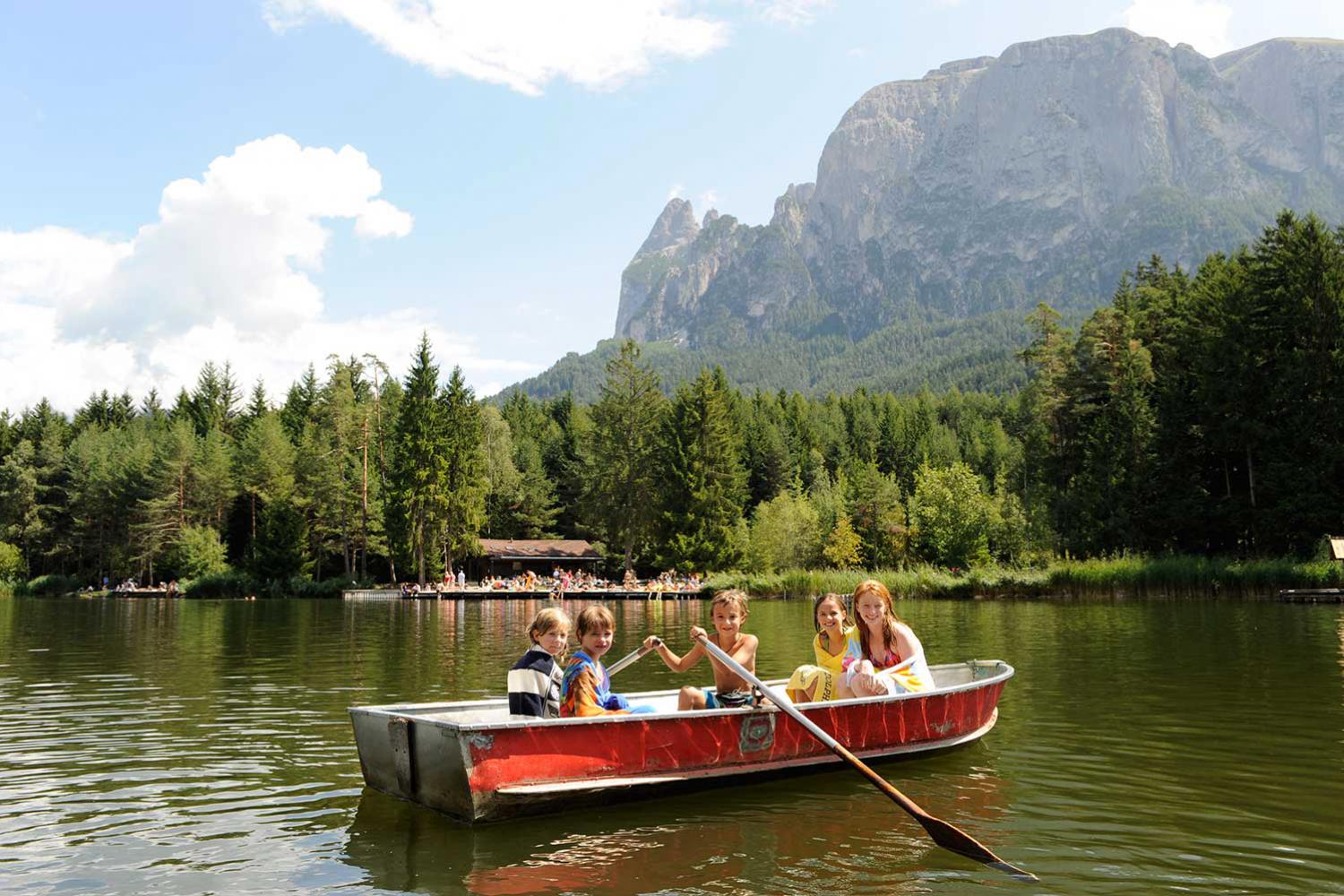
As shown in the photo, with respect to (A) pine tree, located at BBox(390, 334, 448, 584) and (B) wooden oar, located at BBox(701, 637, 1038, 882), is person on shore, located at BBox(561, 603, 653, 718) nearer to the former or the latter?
(B) wooden oar, located at BBox(701, 637, 1038, 882)

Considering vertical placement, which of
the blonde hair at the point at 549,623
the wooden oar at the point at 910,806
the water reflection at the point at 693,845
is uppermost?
the blonde hair at the point at 549,623

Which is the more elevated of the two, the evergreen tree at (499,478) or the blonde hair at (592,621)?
the evergreen tree at (499,478)

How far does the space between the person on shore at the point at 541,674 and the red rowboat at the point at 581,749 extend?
49 cm

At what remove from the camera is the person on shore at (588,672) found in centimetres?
838

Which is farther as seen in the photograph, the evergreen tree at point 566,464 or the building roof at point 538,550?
the evergreen tree at point 566,464

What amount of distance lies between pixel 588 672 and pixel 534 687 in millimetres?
482

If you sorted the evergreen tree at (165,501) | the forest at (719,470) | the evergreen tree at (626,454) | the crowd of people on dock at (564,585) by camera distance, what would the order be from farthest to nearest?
the evergreen tree at (165,501) → the evergreen tree at (626,454) → the crowd of people on dock at (564,585) → the forest at (719,470)

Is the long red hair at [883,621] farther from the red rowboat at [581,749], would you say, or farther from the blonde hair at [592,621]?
the blonde hair at [592,621]

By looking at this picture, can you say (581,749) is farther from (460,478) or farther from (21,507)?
(21,507)

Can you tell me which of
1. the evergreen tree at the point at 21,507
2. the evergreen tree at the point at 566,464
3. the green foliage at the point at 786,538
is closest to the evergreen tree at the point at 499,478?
the evergreen tree at the point at 566,464

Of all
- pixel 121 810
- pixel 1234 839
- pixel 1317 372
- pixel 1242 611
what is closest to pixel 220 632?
pixel 121 810

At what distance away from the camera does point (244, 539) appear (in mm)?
81688

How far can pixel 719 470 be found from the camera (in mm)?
73625

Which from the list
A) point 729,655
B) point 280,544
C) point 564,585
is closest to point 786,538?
point 564,585
